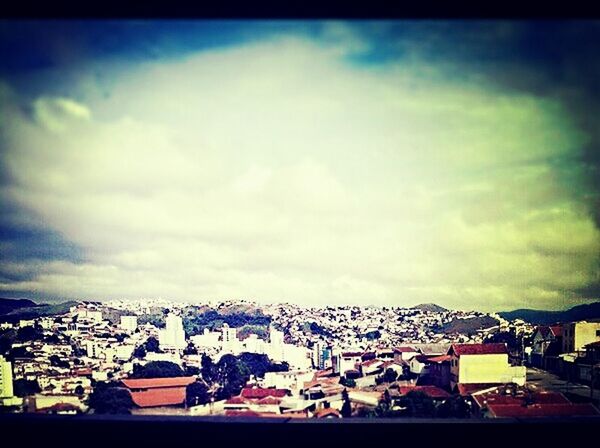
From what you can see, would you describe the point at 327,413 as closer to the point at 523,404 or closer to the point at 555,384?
the point at 523,404

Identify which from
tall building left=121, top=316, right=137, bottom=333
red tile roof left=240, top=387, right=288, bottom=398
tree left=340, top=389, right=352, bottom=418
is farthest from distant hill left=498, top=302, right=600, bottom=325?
tall building left=121, top=316, right=137, bottom=333

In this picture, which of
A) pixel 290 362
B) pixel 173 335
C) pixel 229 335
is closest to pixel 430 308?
pixel 290 362

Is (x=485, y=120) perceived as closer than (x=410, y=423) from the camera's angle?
No

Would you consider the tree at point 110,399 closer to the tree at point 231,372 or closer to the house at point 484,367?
the tree at point 231,372

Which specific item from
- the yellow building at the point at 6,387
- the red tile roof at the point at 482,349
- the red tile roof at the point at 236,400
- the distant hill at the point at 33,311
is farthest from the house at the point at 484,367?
the yellow building at the point at 6,387

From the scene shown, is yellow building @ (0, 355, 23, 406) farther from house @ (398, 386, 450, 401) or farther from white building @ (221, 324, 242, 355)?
house @ (398, 386, 450, 401)

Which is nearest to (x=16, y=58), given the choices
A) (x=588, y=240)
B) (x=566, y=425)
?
(x=588, y=240)

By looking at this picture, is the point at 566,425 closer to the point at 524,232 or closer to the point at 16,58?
the point at 524,232
